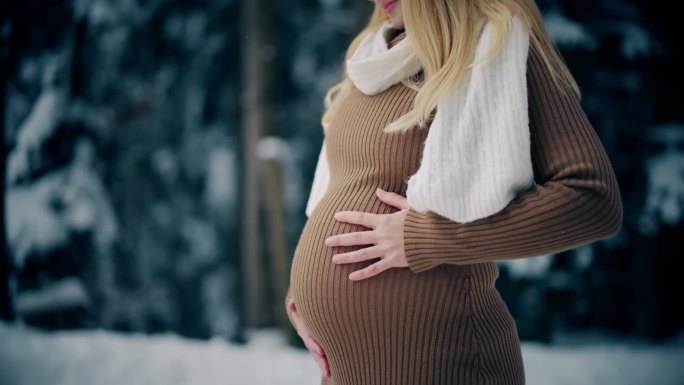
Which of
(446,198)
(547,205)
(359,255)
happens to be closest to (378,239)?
(359,255)

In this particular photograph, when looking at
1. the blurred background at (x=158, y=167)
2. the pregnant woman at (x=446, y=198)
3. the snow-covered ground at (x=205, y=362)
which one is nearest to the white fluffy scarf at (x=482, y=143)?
the pregnant woman at (x=446, y=198)

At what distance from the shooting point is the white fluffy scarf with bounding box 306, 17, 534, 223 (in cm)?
71

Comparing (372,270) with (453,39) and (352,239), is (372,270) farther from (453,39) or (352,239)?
(453,39)

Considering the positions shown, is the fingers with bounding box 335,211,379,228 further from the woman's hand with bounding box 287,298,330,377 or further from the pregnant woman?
the woman's hand with bounding box 287,298,330,377

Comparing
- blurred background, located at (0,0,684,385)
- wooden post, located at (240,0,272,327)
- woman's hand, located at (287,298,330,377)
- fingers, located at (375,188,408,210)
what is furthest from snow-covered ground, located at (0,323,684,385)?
fingers, located at (375,188,408,210)

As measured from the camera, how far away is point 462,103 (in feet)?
2.53

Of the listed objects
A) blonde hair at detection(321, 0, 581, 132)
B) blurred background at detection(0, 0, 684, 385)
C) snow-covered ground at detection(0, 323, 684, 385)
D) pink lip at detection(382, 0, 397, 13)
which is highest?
pink lip at detection(382, 0, 397, 13)

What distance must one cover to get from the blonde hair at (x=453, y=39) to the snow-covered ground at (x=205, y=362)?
Answer: 5.87 feet

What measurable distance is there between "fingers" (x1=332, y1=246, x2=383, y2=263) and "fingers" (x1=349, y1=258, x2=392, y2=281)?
0.05 ft

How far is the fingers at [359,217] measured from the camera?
849 millimetres

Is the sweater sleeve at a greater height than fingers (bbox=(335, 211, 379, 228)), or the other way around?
the sweater sleeve

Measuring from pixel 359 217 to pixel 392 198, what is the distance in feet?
0.22

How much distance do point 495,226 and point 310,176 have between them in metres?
2.09

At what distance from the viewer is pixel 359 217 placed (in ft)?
2.84
